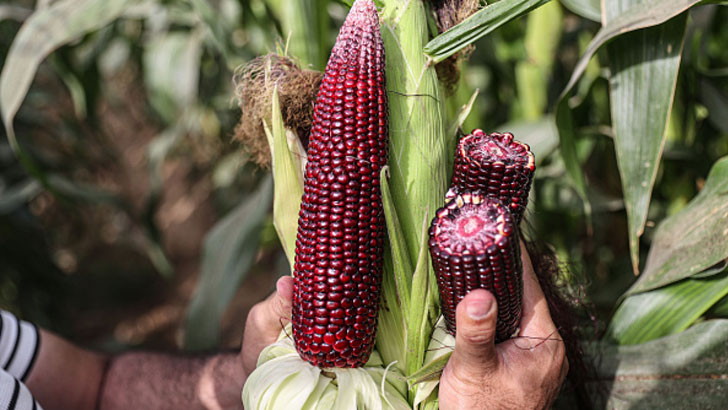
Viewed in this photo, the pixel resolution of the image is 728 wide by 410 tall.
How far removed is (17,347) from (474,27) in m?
1.21

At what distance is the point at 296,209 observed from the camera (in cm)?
80

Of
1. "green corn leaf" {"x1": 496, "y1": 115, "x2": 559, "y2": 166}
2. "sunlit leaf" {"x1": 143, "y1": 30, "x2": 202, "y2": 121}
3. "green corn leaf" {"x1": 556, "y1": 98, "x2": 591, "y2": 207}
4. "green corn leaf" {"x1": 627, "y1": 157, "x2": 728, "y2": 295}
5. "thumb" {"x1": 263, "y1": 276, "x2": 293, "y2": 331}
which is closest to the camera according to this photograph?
"thumb" {"x1": 263, "y1": 276, "x2": 293, "y2": 331}

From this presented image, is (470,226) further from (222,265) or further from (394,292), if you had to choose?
(222,265)

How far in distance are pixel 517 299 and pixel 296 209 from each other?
33 cm

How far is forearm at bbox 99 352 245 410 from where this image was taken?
1.17 metres

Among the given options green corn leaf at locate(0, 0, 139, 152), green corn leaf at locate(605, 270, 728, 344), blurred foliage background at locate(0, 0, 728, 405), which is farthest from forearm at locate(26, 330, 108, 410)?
green corn leaf at locate(605, 270, 728, 344)

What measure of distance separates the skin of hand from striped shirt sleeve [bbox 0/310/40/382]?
1.03 meters

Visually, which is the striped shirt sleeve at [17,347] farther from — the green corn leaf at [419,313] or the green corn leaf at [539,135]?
the green corn leaf at [539,135]

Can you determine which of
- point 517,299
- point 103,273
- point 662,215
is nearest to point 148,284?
point 103,273

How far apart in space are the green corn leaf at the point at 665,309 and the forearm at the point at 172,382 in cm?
77

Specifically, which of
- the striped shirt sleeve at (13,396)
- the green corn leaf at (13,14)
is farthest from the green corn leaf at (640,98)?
the green corn leaf at (13,14)

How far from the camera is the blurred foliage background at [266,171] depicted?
3.29 feet

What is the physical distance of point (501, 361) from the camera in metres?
0.70

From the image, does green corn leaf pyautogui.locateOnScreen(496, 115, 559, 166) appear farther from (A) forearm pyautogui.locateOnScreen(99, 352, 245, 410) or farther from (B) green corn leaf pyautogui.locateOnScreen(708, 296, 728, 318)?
(A) forearm pyautogui.locateOnScreen(99, 352, 245, 410)
